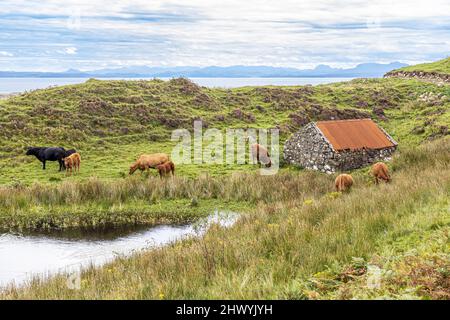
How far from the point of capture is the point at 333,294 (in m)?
6.32

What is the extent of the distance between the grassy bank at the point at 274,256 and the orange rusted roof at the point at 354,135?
13127 millimetres

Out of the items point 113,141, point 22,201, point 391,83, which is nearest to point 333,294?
point 22,201

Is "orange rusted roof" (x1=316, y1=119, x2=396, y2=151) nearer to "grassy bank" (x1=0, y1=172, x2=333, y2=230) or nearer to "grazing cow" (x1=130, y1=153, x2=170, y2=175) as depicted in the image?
"grassy bank" (x1=0, y1=172, x2=333, y2=230)

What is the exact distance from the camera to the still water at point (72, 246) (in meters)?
13.6

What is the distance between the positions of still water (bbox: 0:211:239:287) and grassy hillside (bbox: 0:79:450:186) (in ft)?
23.8

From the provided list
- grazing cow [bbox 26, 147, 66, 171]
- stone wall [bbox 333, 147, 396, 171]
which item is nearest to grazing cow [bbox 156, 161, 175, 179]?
grazing cow [bbox 26, 147, 66, 171]

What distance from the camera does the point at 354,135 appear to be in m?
27.4

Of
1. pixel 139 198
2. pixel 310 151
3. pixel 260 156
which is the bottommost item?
pixel 139 198

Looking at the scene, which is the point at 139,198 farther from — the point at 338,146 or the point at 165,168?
the point at 338,146

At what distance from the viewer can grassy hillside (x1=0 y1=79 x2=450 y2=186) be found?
96.5ft

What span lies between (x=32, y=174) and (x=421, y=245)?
72.1ft

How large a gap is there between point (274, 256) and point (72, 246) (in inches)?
370

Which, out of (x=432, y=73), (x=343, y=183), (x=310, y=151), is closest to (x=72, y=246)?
(x=343, y=183)

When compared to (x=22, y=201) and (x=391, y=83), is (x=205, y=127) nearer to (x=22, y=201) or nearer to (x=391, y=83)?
(x=22, y=201)
